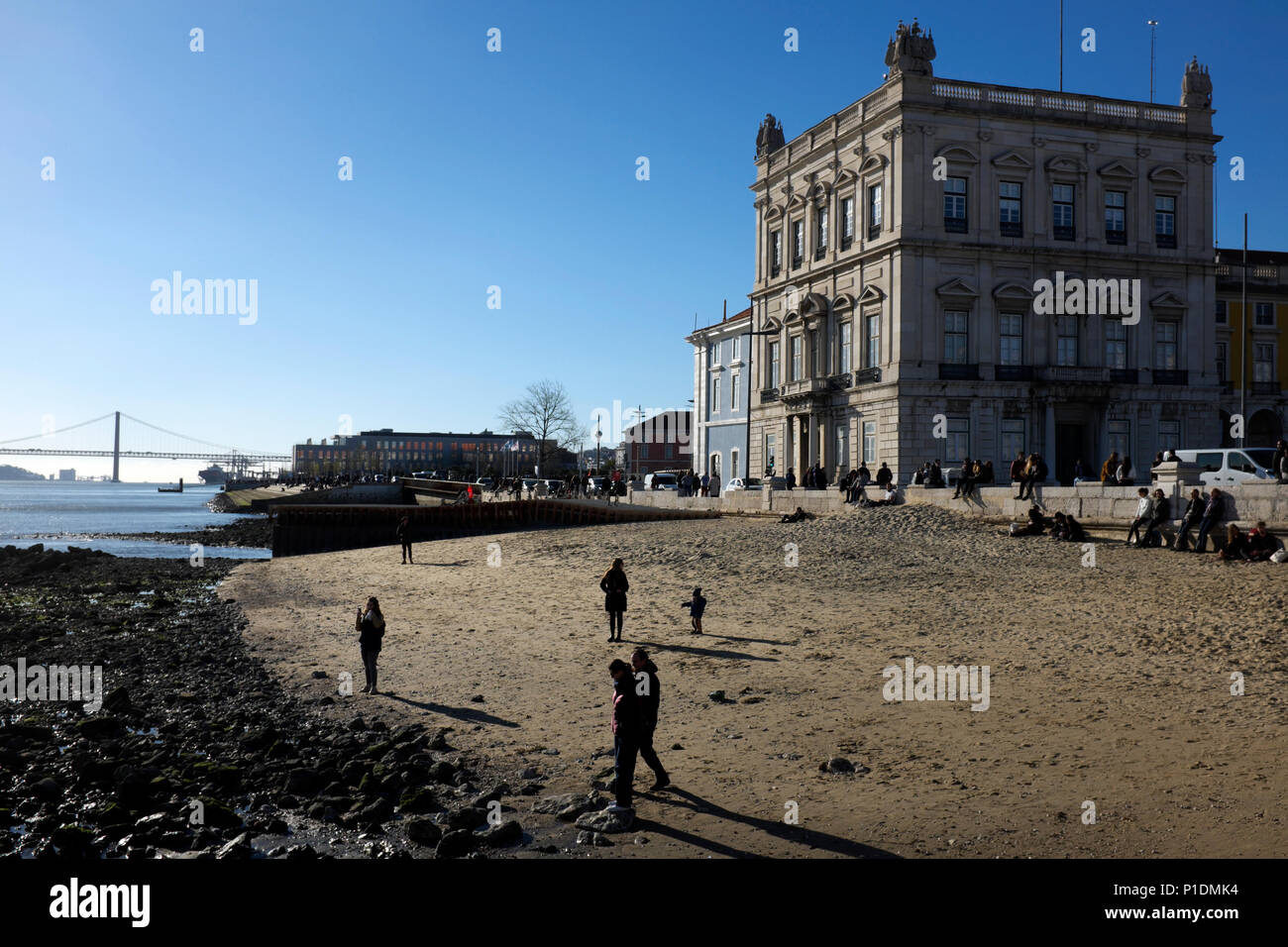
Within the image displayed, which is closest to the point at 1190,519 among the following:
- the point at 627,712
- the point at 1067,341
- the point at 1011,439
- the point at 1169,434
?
the point at 627,712

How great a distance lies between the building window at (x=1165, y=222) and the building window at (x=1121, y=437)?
914 centimetres

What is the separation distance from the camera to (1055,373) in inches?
1793

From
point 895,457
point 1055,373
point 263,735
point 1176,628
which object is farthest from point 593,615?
point 1055,373

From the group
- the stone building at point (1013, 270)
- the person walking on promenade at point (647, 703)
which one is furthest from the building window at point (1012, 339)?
the person walking on promenade at point (647, 703)

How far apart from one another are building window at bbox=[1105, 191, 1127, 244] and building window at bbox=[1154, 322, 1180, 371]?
15.0 feet

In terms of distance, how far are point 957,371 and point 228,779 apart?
3849 cm

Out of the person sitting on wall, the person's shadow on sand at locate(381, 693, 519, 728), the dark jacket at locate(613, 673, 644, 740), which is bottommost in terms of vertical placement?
the person's shadow on sand at locate(381, 693, 519, 728)

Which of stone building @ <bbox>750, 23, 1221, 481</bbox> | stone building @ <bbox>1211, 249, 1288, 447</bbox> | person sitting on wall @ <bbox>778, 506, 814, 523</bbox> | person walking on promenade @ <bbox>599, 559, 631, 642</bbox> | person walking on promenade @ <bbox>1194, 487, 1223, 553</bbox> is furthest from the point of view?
stone building @ <bbox>1211, 249, 1288, 447</bbox>

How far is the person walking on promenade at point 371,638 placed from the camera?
57.9 feet

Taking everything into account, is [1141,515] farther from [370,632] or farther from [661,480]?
[661,480]

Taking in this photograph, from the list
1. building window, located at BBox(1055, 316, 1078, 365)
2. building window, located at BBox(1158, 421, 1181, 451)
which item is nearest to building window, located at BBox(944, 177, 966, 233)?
building window, located at BBox(1055, 316, 1078, 365)

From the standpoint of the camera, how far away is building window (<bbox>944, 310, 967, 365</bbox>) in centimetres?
4547

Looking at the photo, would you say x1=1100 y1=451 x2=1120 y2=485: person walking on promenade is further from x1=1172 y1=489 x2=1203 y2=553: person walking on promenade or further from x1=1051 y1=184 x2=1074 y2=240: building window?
x1=1051 y1=184 x2=1074 y2=240: building window
